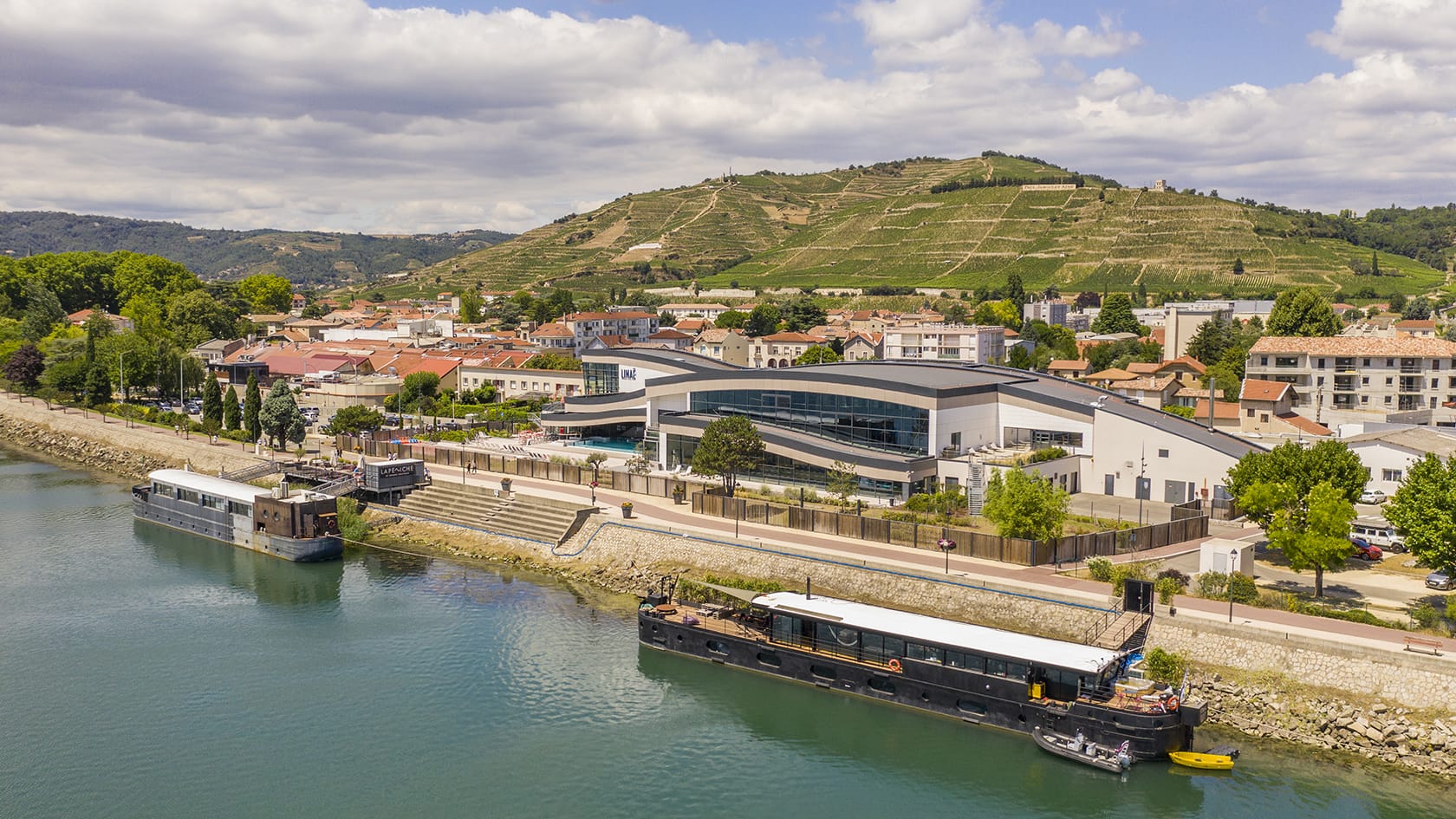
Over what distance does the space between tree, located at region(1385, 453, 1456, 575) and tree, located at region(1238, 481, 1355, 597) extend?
1.28 metres

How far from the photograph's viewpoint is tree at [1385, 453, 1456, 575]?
2534 centimetres

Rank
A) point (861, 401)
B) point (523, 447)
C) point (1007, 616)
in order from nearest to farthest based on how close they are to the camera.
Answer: point (1007, 616), point (861, 401), point (523, 447)

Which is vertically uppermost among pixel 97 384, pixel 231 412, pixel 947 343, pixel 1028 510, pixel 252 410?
pixel 947 343

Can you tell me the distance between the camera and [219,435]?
62.5 meters

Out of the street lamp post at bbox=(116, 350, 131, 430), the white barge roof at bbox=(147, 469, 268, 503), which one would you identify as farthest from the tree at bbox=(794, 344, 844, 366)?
the street lamp post at bbox=(116, 350, 131, 430)

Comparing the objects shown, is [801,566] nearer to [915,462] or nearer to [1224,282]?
[915,462]

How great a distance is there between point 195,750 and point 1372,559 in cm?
3344

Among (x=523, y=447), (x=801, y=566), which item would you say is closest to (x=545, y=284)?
(x=523, y=447)

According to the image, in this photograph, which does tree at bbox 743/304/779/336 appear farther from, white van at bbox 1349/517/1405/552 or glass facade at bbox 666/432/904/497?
white van at bbox 1349/517/1405/552

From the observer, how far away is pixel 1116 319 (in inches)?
3868

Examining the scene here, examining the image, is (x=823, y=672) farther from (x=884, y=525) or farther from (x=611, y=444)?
(x=611, y=444)

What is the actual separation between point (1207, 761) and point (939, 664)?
6.08m

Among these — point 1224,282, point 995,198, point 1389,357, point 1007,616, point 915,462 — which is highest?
point 995,198

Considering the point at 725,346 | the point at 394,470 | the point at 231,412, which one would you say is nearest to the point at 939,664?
the point at 394,470
